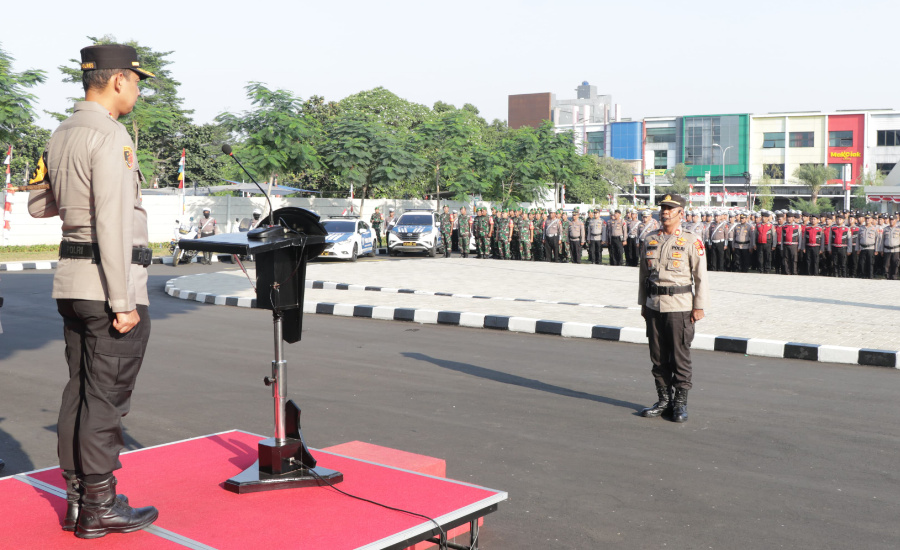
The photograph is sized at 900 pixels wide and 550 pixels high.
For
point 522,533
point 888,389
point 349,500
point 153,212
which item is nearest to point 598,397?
point 888,389

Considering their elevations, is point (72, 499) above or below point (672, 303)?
below

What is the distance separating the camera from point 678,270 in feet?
22.6

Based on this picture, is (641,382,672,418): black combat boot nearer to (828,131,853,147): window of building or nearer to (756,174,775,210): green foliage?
(756,174,775,210): green foliage

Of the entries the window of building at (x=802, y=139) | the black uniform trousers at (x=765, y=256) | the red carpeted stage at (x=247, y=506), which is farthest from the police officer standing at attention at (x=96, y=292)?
the window of building at (x=802, y=139)

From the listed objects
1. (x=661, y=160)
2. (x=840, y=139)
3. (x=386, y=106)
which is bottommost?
(x=661, y=160)

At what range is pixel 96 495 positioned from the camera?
3488mm

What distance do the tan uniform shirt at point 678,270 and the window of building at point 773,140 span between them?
93.1 meters

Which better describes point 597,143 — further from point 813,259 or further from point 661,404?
point 661,404

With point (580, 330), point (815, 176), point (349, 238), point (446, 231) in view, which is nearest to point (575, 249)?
point (446, 231)

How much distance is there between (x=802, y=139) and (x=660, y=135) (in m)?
17.6

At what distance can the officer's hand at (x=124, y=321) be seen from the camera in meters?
3.44

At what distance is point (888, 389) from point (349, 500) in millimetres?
5888

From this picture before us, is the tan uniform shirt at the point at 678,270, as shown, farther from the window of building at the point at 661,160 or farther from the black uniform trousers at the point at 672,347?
the window of building at the point at 661,160

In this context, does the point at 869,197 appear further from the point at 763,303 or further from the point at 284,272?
the point at 284,272
